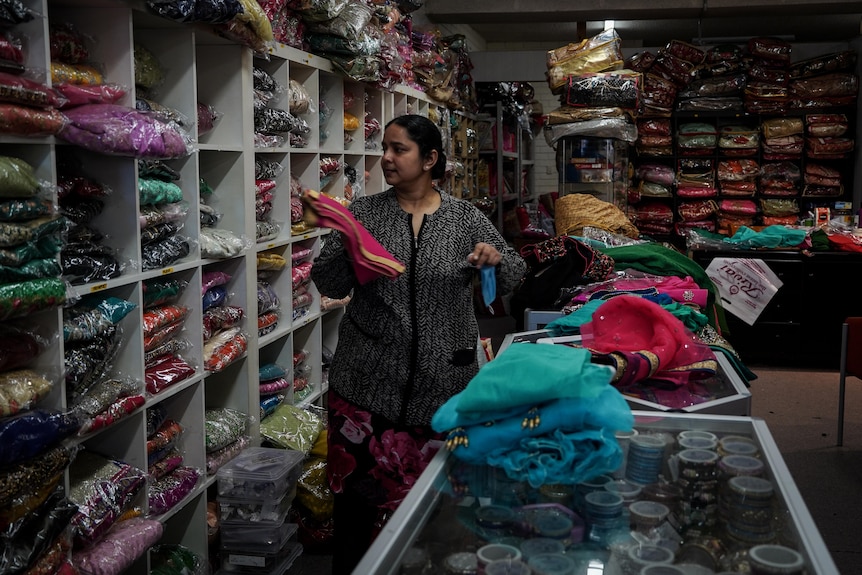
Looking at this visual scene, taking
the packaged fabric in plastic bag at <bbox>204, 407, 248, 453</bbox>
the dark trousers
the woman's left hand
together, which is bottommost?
the dark trousers

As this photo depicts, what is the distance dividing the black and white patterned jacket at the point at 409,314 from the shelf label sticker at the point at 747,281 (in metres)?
4.11

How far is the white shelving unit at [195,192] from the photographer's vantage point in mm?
2553

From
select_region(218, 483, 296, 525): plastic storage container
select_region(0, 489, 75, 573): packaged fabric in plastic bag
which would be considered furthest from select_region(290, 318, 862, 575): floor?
select_region(0, 489, 75, 573): packaged fabric in plastic bag

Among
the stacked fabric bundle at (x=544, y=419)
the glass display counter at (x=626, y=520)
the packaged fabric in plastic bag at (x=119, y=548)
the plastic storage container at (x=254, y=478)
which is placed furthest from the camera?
the plastic storage container at (x=254, y=478)

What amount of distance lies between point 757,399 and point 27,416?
4920 mm

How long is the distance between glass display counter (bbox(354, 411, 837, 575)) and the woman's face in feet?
4.04

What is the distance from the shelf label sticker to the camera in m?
6.42

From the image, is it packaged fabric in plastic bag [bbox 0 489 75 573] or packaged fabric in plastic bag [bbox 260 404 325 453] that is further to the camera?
packaged fabric in plastic bag [bbox 260 404 325 453]

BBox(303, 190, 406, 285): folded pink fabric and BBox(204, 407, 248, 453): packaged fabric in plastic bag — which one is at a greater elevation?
BBox(303, 190, 406, 285): folded pink fabric

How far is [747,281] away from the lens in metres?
6.44

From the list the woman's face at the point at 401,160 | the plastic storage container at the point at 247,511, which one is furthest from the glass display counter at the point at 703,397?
the plastic storage container at the point at 247,511

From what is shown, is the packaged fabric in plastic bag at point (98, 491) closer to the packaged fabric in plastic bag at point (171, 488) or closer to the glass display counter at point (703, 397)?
the packaged fabric in plastic bag at point (171, 488)

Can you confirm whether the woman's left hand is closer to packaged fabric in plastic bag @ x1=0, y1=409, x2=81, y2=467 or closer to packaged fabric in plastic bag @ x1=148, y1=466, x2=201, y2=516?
packaged fabric in plastic bag @ x1=0, y1=409, x2=81, y2=467

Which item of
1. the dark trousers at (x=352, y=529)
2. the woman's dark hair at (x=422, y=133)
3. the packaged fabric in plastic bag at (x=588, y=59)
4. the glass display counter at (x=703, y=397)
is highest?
the packaged fabric in plastic bag at (x=588, y=59)
